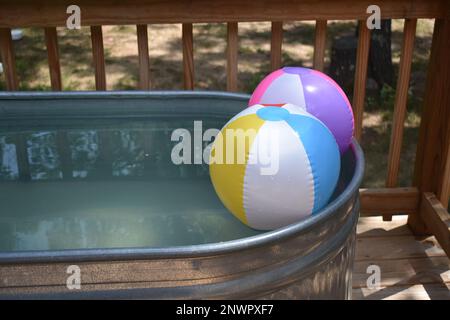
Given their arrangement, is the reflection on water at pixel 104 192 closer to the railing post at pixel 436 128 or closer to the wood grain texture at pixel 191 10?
the wood grain texture at pixel 191 10

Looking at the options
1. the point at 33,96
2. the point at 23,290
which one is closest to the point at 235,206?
the point at 23,290

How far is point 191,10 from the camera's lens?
2344 mm

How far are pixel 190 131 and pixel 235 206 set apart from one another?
75 cm

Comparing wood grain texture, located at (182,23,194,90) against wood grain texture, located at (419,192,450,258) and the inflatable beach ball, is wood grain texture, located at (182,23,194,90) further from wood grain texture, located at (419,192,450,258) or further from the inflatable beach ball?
wood grain texture, located at (419,192,450,258)

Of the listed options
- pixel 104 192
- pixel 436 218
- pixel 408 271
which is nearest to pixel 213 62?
pixel 436 218

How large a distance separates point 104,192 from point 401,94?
1.42 m

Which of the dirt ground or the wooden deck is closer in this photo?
the wooden deck

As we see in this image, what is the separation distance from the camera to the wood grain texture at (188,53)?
245cm

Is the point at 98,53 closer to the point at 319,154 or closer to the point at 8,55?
the point at 8,55

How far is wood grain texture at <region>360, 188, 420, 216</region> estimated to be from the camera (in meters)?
2.72

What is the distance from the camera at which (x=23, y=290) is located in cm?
133

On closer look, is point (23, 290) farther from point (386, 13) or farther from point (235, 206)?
point (386, 13)

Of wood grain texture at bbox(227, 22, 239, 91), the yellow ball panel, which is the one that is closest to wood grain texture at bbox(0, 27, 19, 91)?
wood grain texture at bbox(227, 22, 239, 91)

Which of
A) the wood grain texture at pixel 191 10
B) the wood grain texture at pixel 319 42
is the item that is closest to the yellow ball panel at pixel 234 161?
the wood grain texture at pixel 191 10
